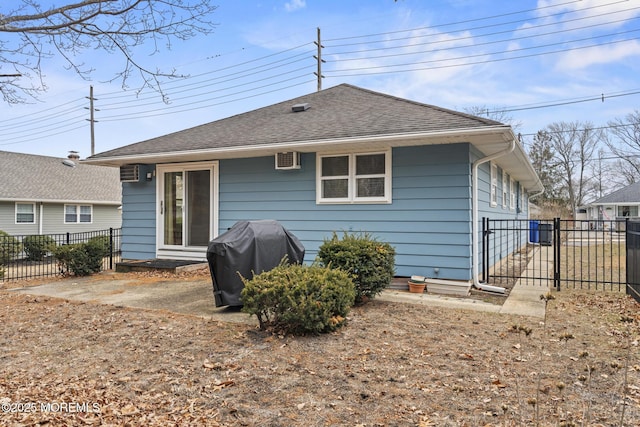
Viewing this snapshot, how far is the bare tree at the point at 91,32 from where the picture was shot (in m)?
5.22

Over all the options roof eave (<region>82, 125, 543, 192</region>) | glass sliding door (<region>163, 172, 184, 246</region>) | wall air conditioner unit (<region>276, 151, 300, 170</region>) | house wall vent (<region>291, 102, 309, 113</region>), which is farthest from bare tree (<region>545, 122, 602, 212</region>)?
glass sliding door (<region>163, 172, 184, 246</region>)

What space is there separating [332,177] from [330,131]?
84cm

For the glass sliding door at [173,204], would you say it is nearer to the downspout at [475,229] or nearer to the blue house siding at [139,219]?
the blue house siding at [139,219]

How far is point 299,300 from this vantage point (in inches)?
159

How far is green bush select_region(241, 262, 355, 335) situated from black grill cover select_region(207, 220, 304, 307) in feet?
2.89

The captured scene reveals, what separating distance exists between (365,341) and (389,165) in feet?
12.4

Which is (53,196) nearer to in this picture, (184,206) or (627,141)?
(184,206)

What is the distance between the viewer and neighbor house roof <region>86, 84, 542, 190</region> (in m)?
6.40

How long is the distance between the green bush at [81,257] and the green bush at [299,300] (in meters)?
6.15

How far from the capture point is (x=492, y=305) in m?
5.79

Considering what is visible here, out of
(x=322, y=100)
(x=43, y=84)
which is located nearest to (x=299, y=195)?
(x=322, y=100)

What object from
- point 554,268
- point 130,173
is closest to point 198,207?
point 130,173

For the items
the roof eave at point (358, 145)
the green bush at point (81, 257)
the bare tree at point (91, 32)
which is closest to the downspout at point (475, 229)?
the roof eave at point (358, 145)

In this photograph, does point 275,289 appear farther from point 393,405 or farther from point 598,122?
point 598,122
